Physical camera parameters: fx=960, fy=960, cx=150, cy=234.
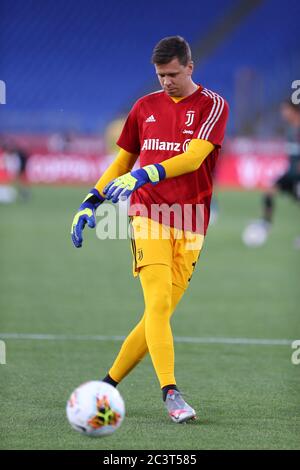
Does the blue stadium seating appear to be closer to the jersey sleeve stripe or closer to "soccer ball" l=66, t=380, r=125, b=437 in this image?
the jersey sleeve stripe

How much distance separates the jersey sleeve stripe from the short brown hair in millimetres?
329

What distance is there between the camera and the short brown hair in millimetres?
5684

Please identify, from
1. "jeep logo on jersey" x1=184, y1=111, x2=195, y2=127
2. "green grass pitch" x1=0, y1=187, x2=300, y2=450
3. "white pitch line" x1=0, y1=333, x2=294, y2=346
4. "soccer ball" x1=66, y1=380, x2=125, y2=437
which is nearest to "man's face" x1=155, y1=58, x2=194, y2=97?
"jeep logo on jersey" x1=184, y1=111, x2=195, y2=127

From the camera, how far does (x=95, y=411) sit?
502 centimetres

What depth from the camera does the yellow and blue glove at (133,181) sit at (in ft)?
18.1

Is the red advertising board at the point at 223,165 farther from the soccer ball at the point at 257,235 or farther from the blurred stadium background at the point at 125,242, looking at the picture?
the soccer ball at the point at 257,235

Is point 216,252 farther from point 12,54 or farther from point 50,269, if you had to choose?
point 12,54

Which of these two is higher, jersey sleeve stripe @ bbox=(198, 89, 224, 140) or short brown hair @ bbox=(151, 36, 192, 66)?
short brown hair @ bbox=(151, 36, 192, 66)

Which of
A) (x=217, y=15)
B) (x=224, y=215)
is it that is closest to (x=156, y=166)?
(x=224, y=215)

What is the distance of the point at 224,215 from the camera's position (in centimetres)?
2247

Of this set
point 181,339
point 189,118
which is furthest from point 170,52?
point 181,339

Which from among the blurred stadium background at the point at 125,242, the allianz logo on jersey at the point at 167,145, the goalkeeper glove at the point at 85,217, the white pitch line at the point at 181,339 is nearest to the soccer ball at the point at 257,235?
the blurred stadium background at the point at 125,242

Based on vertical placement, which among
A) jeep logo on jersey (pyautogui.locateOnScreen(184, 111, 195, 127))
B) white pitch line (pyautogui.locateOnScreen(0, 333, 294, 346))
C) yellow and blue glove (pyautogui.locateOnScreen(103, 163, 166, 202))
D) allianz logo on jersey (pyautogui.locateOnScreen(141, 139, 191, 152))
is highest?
jeep logo on jersey (pyautogui.locateOnScreen(184, 111, 195, 127))

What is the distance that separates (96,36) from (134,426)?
1273 inches
